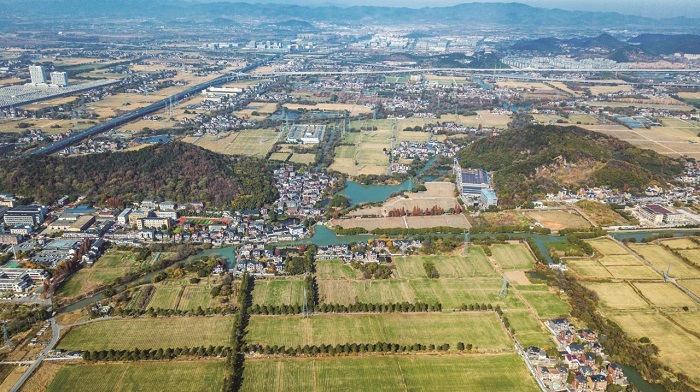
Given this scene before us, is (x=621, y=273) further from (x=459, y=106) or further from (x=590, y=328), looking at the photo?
(x=459, y=106)

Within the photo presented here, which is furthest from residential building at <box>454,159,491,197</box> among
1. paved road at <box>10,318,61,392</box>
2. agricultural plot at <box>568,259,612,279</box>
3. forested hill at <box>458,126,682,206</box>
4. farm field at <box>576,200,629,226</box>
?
paved road at <box>10,318,61,392</box>

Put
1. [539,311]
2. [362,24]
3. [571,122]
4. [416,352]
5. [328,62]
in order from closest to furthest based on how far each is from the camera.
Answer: [416,352], [539,311], [571,122], [328,62], [362,24]

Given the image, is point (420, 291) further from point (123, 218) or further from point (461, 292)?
point (123, 218)

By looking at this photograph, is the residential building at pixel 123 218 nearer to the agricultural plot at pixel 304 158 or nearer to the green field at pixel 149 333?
the green field at pixel 149 333

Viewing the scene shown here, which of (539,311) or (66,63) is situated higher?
(66,63)

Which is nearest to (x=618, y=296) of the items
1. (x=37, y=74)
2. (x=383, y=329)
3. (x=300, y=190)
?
(x=383, y=329)

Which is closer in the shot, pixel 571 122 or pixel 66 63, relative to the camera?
pixel 571 122

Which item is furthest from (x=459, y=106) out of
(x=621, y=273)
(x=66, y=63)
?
(x=66, y=63)

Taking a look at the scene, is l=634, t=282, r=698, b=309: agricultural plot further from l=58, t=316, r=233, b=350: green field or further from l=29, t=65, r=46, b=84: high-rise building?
l=29, t=65, r=46, b=84: high-rise building
